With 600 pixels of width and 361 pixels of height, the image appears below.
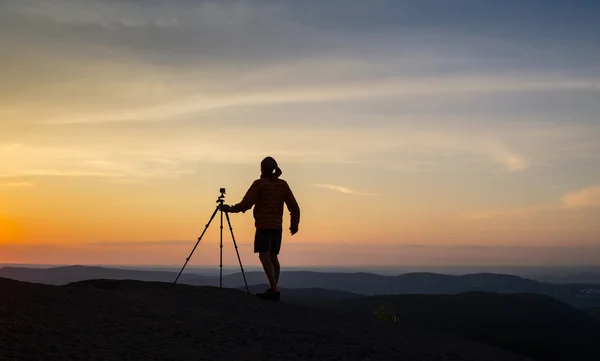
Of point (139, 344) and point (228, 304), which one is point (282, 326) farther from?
point (139, 344)

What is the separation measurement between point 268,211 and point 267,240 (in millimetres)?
663

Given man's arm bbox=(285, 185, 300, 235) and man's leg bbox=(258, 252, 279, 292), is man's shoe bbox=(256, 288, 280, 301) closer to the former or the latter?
man's leg bbox=(258, 252, 279, 292)

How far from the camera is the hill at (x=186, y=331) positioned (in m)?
9.06

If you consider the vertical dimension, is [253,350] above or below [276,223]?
below

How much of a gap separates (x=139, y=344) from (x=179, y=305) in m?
3.13

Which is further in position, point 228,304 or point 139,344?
point 228,304

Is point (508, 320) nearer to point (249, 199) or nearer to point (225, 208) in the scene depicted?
point (225, 208)

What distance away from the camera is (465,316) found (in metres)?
151

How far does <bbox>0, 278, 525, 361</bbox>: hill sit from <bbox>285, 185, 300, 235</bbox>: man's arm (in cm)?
189

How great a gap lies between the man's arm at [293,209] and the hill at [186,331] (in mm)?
1893

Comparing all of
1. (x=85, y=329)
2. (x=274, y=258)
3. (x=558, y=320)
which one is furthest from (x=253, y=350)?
(x=558, y=320)

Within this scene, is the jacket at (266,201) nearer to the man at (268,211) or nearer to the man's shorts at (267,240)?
the man at (268,211)

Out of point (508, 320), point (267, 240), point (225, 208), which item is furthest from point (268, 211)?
point (508, 320)

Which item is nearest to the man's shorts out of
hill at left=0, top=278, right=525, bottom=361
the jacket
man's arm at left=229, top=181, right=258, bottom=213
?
the jacket
